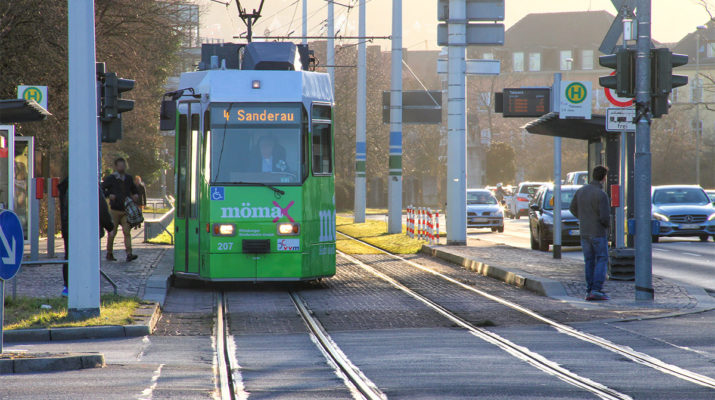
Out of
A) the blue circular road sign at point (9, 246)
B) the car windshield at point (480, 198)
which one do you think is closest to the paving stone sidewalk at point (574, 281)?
the blue circular road sign at point (9, 246)

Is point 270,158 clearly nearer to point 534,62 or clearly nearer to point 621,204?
point 621,204

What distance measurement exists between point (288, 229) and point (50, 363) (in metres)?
6.95

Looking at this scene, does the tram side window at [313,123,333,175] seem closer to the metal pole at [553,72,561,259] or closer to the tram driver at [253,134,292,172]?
the tram driver at [253,134,292,172]

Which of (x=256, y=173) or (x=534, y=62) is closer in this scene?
(x=256, y=173)

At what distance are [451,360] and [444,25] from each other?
17597mm

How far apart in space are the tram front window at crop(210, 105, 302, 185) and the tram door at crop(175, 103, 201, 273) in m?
0.43

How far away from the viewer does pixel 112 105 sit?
13.3 metres

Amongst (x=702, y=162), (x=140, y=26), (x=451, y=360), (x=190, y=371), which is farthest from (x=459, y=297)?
(x=702, y=162)

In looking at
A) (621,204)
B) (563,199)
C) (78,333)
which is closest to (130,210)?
(621,204)

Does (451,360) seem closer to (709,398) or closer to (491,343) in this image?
(491,343)

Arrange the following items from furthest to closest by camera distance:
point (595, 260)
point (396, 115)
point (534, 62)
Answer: point (534, 62) → point (396, 115) → point (595, 260)

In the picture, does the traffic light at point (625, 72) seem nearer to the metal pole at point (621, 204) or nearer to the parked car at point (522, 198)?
the metal pole at point (621, 204)

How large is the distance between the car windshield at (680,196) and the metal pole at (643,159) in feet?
56.9

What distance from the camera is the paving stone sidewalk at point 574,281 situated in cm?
1405
